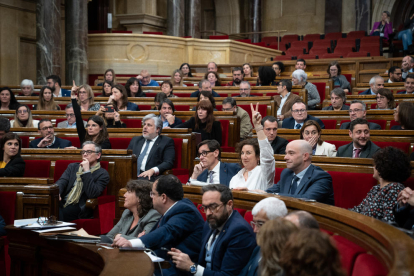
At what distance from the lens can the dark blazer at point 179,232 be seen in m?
2.18

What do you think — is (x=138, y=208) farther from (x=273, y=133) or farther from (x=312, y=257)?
(x=312, y=257)

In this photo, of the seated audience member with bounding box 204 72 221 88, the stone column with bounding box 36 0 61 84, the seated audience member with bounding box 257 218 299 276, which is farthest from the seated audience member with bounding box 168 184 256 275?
the stone column with bounding box 36 0 61 84

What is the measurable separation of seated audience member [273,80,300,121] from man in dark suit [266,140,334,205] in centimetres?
236

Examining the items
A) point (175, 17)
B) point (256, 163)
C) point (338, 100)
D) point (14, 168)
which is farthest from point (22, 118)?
point (175, 17)

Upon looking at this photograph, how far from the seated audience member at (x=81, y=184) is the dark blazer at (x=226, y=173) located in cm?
72

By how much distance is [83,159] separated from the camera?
138 inches

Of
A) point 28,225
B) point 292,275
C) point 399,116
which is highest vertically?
point 399,116

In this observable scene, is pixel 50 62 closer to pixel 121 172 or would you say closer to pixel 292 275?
pixel 121 172

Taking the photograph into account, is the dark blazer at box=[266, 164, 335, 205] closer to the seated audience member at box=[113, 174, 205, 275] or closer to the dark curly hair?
the dark curly hair

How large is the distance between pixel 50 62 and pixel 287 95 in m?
4.24

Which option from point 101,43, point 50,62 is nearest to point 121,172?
point 50,62

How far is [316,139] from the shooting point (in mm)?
3402

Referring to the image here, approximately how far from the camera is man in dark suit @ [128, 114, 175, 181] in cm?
389

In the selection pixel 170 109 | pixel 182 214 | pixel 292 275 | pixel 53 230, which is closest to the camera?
pixel 292 275
